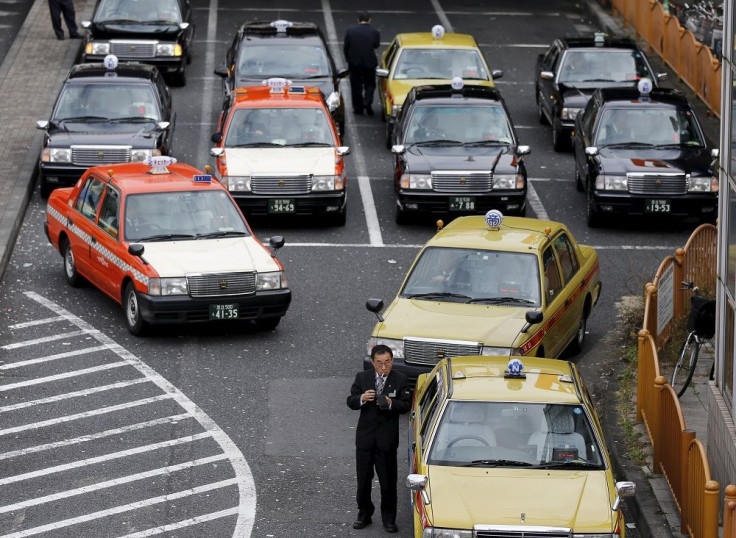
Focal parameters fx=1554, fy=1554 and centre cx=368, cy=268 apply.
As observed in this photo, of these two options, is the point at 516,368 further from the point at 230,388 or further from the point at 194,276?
the point at 194,276

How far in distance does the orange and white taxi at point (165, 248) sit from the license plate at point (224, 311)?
0.01m

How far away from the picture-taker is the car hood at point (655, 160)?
2114cm

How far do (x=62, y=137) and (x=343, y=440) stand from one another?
9.38m

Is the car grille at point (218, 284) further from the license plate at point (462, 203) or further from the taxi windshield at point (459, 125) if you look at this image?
the taxi windshield at point (459, 125)

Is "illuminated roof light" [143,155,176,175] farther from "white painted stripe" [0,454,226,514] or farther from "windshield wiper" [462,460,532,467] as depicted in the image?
"windshield wiper" [462,460,532,467]

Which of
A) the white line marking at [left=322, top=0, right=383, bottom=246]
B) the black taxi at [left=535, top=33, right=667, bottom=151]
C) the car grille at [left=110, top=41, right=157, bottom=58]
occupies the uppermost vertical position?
the black taxi at [left=535, top=33, right=667, bottom=151]

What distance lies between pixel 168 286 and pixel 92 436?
9.04 feet

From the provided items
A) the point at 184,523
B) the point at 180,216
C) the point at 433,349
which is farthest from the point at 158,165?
the point at 184,523

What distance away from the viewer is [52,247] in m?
20.2

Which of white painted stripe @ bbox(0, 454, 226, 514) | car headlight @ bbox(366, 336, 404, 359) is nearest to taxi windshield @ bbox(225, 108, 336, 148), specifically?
car headlight @ bbox(366, 336, 404, 359)

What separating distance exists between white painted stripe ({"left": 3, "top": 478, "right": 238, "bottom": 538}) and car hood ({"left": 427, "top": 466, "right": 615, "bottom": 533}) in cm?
256

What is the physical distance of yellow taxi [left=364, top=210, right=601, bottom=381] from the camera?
47.7ft

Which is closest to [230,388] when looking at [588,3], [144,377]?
[144,377]

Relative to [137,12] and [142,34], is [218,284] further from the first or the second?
[137,12]
